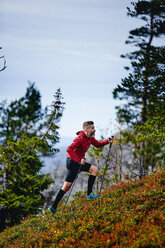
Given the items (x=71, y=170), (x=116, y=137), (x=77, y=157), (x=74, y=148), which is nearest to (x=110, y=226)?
(x=71, y=170)

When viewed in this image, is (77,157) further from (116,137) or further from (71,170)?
(116,137)

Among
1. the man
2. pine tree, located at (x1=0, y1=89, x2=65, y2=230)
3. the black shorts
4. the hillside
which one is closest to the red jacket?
the man

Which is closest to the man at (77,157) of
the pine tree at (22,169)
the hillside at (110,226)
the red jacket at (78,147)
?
the red jacket at (78,147)

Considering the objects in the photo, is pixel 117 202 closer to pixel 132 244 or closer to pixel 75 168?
pixel 75 168

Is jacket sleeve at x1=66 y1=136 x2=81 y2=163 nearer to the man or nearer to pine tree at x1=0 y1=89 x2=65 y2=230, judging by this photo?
the man

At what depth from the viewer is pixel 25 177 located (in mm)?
12320

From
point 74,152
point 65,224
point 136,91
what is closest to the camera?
point 65,224

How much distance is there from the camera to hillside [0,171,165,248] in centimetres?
400

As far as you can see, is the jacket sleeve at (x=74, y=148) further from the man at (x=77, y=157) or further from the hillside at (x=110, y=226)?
the hillside at (x=110, y=226)

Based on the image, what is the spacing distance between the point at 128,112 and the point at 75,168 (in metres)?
10.6

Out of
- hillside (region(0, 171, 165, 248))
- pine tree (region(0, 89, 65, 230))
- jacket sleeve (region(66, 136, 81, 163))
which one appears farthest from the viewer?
pine tree (region(0, 89, 65, 230))

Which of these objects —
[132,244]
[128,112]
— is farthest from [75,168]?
[128,112]

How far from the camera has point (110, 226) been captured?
182 inches

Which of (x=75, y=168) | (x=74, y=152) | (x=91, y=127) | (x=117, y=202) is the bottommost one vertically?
(x=117, y=202)
